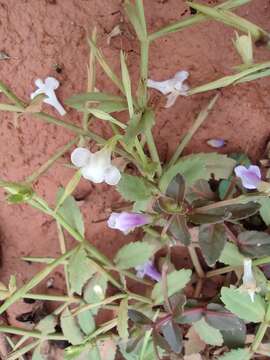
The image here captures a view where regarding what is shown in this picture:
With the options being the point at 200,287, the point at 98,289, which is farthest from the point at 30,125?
the point at 200,287

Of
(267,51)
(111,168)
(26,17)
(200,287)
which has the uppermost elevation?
(26,17)

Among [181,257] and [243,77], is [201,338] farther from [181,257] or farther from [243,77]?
[243,77]

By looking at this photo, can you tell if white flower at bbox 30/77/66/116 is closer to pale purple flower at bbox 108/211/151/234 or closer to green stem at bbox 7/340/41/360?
pale purple flower at bbox 108/211/151/234

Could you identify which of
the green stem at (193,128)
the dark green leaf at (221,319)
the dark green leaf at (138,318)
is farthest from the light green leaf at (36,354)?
the green stem at (193,128)

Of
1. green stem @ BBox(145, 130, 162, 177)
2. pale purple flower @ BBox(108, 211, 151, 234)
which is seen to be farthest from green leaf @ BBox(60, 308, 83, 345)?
green stem @ BBox(145, 130, 162, 177)

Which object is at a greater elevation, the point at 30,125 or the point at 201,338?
the point at 30,125
